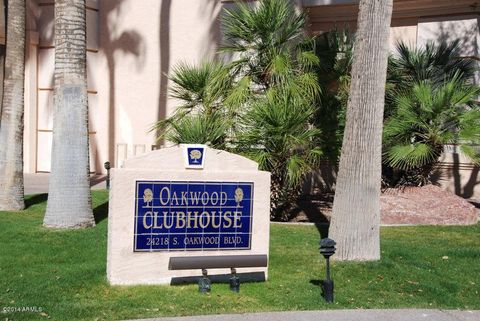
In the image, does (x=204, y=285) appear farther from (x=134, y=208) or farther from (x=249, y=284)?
(x=134, y=208)

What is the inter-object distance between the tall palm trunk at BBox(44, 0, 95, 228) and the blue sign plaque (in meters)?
3.57

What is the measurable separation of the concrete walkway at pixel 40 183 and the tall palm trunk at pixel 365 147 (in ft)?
30.9

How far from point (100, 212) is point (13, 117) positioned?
2457 mm

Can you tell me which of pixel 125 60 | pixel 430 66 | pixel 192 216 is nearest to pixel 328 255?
pixel 192 216

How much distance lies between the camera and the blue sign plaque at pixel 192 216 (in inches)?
307

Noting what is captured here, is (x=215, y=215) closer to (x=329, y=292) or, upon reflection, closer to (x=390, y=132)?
(x=329, y=292)

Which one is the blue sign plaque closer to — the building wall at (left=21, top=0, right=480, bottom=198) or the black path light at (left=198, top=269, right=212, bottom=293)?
the black path light at (left=198, top=269, right=212, bottom=293)

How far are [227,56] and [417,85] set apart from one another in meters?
5.33

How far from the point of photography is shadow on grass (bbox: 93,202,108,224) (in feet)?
40.3

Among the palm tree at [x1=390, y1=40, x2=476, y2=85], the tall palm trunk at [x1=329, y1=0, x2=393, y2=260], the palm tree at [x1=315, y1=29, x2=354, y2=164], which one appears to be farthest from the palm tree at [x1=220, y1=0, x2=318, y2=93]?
the tall palm trunk at [x1=329, y1=0, x2=393, y2=260]

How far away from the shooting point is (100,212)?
13.1m

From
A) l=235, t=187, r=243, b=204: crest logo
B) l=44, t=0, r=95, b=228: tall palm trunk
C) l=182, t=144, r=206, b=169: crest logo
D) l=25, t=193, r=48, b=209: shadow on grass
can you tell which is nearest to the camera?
l=182, t=144, r=206, b=169: crest logo

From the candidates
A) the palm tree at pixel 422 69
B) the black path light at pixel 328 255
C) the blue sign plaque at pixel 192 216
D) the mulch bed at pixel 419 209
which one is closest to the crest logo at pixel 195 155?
the blue sign plaque at pixel 192 216

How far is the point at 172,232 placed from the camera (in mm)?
7918
